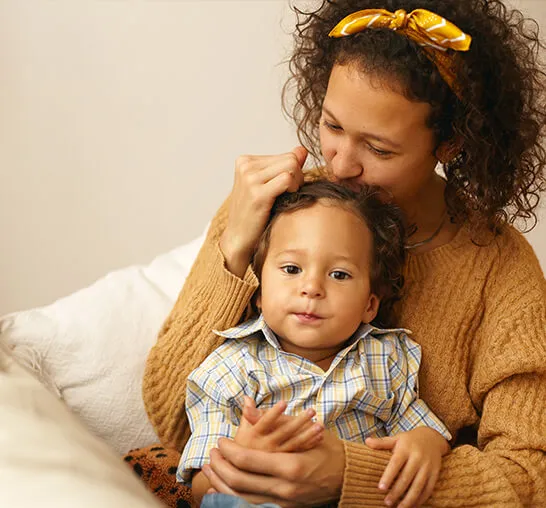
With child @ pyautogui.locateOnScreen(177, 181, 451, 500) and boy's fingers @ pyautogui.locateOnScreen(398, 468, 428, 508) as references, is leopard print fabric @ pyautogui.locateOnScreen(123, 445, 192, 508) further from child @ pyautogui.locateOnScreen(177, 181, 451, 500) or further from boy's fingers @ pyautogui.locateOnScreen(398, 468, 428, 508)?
boy's fingers @ pyautogui.locateOnScreen(398, 468, 428, 508)

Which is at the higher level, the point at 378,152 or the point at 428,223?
the point at 378,152

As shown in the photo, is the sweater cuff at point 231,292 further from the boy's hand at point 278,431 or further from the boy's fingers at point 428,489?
the boy's fingers at point 428,489

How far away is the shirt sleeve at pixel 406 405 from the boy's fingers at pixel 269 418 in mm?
302

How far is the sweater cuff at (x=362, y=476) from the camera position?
4.68 ft

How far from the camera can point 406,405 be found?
1.59 m

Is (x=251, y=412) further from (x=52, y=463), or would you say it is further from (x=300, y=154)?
(x=300, y=154)

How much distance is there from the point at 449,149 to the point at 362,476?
610mm

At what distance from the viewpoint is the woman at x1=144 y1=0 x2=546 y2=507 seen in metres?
1.52

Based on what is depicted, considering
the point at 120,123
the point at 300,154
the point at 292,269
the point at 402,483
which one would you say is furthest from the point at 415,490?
the point at 120,123

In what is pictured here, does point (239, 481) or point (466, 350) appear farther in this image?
point (466, 350)

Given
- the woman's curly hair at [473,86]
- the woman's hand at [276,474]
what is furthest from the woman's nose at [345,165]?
the woman's hand at [276,474]

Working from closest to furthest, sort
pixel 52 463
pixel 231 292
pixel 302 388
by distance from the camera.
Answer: pixel 52 463 < pixel 302 388 < pixel 231 292

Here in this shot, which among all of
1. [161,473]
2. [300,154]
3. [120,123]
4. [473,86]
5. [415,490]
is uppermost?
[473,86]

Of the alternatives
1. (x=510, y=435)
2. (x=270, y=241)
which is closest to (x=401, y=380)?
(x=510, y=435)
